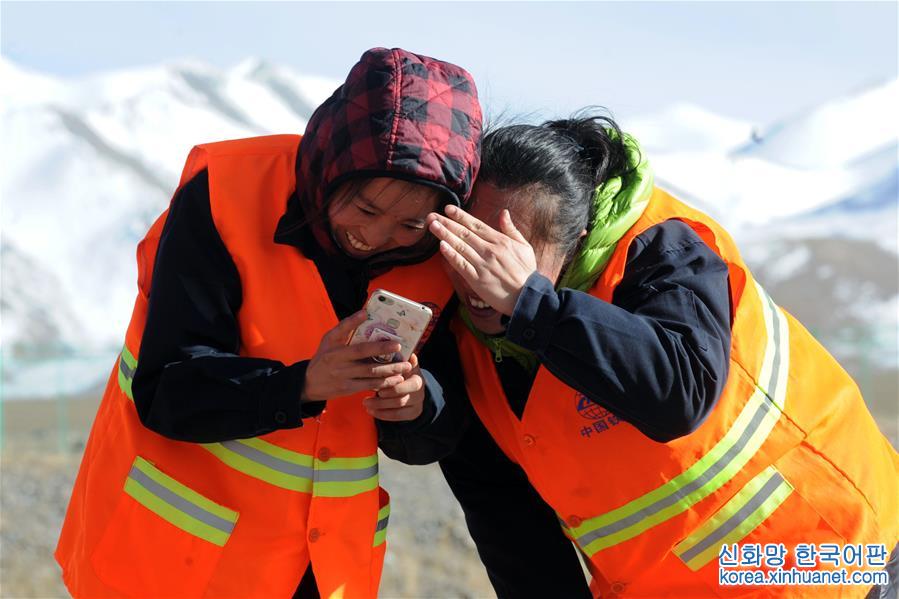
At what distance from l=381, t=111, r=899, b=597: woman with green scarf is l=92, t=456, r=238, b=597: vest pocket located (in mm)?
459

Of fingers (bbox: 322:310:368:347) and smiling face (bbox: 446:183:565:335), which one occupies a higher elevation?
→ smiling face (bbox: 446:183:565:335)

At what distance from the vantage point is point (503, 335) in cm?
267

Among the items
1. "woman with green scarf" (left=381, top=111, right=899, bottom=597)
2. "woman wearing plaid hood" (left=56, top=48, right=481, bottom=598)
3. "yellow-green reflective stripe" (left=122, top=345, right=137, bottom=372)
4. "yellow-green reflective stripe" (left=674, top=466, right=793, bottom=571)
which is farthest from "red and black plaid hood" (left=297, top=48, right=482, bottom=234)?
"yellow-green reflective stripe" (left=674, top=466, right=793, bottom=571)

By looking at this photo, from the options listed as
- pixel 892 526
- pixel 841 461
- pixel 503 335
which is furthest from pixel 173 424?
pixel 892 526

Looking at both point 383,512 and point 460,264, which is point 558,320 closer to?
point 460,264

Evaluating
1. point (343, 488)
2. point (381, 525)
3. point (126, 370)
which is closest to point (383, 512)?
point (381, 525)

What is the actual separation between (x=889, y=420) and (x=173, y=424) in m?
11.1

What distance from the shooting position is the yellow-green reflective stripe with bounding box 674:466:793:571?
2.53 meters

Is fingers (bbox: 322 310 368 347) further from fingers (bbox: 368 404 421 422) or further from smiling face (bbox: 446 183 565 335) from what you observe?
smiling face (bbox: 446 183 565 335)

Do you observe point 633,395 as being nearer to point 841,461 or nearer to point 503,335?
point 503,335

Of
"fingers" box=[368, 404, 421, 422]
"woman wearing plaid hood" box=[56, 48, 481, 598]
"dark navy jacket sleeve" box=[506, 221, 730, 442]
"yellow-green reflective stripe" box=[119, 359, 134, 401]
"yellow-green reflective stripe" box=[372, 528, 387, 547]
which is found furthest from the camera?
"yellow-green reflective stripe" box=[372, 528, 387, 547]

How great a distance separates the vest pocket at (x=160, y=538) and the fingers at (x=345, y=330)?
47 centimetres

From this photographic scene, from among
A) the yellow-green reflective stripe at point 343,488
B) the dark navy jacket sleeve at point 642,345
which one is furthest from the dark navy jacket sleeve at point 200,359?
the dark navy jacket sleeve at point 642,345

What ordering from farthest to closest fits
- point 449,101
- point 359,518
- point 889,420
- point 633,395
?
point 889,420, point 359,518, point 449,101, point 633,395
